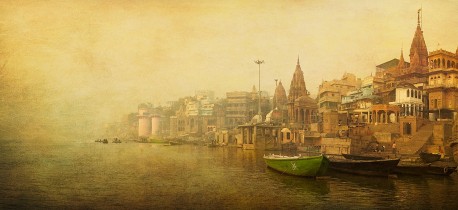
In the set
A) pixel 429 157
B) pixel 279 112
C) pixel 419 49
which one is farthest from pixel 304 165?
pixel 279 112

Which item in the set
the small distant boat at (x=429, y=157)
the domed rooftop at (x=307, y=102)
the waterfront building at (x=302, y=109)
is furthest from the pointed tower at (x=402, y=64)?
the domed rooftop at (x=307, y=102)

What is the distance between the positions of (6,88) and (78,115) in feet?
11.9

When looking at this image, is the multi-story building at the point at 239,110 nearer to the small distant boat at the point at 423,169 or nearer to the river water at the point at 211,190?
the river water at the point at 211,190

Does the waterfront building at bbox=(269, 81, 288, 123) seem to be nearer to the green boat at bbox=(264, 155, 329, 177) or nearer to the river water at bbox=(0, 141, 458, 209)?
the river water at bbox=(0, 141, 458, 209)

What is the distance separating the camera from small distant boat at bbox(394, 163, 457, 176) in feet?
48.5

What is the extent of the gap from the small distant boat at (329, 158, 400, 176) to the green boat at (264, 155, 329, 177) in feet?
5.65

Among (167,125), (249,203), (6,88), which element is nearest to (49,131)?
(6,88)

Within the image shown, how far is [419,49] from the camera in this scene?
1741cm

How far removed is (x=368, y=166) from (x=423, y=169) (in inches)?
86.3

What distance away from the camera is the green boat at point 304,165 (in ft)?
45.4

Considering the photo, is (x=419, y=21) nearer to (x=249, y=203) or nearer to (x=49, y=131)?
(x=249, y=203)

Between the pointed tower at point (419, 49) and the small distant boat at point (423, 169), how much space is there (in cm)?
541

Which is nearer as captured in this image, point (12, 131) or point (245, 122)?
point (12, 131)

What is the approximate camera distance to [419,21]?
1577 centimetres
